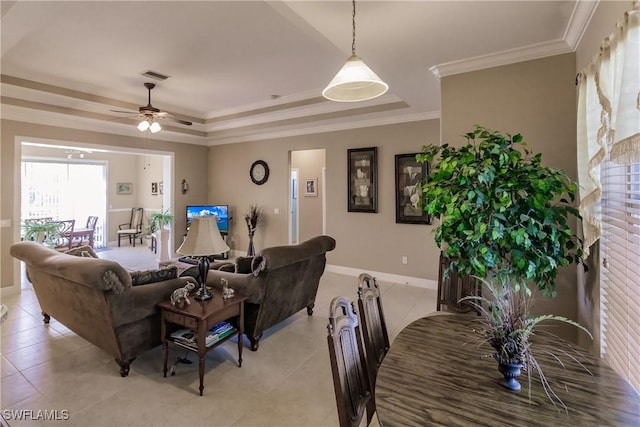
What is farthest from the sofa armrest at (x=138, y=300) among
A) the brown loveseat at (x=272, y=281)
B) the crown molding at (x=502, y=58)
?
the crown molding at (x=502, y=58)

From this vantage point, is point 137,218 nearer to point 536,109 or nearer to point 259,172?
point 259,172

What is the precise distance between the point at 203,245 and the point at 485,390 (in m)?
2.17

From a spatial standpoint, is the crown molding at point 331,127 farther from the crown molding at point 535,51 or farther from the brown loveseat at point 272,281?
the brown loveseat at point 272,281

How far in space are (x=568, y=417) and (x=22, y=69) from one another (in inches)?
228

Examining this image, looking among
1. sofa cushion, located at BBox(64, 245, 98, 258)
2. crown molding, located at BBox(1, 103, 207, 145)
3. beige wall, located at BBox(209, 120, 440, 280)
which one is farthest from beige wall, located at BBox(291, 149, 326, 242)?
sofa cushion, located at BBox(64, 245, 98, 258)

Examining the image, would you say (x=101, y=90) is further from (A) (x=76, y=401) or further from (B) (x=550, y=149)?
(B) (x=550, y=149)

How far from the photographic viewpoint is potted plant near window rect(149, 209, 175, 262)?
A: 6.24m

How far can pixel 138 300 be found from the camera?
2408 millimetres

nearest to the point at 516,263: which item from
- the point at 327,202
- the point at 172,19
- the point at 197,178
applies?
the point at 172,19

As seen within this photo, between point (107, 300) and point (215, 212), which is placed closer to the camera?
point (107, 300)

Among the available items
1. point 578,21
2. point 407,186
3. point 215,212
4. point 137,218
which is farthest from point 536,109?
point 137,218

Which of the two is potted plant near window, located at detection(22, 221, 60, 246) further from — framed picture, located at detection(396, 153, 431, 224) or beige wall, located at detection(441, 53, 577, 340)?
beige wall, located at detection(441, 53, 577, 340)

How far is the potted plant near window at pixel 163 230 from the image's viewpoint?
20.5ft

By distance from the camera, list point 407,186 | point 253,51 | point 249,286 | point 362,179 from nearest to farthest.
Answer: point 249,286 < point 253,51 < point 407,186 < point 362,179
